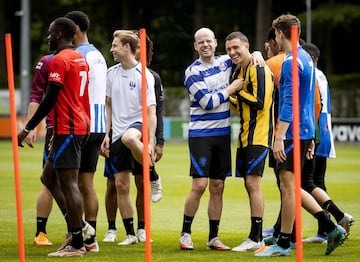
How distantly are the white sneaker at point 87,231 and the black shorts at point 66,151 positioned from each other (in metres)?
0.78

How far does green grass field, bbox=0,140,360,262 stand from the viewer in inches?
433

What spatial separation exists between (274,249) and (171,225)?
Answer: 139 inches

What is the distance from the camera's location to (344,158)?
101 ft

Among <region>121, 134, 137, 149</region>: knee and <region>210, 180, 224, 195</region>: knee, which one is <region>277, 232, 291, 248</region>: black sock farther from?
<region>121, 134, 137, 149</region>: knee

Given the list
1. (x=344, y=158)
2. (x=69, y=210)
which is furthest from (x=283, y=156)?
(x=344, y=158)

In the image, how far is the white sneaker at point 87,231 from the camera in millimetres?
11164

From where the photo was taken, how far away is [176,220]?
581 inches

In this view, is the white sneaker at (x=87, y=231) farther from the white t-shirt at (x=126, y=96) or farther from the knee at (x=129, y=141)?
the white t-shirt at (x=126, y=96)

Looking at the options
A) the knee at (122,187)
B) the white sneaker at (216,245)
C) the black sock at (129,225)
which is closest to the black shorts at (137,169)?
the knee at (122,187)

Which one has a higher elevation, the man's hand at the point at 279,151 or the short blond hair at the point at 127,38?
the short blond hair at the point at 127,38

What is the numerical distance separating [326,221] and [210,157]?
54.4 inches

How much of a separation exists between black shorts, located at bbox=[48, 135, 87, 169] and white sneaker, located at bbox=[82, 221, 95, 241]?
0.78 metres

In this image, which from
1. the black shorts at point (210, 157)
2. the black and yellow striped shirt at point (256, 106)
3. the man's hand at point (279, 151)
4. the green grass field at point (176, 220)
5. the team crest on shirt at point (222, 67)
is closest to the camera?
the man's hand at point (279, 151)

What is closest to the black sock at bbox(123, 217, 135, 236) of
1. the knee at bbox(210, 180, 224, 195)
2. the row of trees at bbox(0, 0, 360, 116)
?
the knee at bbox(210, 180, 224, 195)
